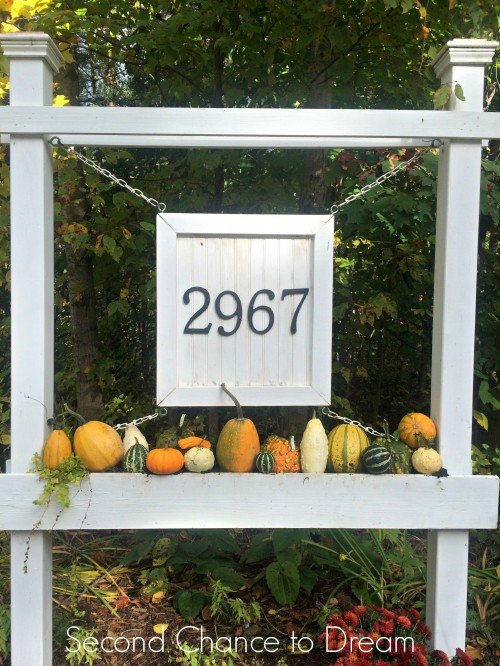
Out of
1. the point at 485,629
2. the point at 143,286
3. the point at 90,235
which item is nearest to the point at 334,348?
the point at 143,286

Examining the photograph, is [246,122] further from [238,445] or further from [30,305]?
[238,445]

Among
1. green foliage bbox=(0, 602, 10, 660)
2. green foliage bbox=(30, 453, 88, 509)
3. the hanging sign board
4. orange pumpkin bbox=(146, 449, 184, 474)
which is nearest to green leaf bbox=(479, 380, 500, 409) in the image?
the hanging sign board

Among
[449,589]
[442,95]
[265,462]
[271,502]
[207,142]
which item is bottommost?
[449,589]

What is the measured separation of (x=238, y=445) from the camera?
2314mm

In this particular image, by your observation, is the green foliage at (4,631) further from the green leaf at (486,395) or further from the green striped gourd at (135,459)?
the green leaf at (486,395)

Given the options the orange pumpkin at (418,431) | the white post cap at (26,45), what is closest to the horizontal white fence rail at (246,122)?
the white post cap at (26,45)

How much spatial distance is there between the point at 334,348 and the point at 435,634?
7.89 feet

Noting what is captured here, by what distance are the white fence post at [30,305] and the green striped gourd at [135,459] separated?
0.30 metres

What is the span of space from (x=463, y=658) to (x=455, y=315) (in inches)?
45.5

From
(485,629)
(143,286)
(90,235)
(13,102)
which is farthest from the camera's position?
(143,286)

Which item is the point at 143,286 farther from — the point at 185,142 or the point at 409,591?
the point at 409,591

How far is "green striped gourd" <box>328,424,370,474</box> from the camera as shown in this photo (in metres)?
2.35

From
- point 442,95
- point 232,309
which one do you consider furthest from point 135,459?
point 442,95

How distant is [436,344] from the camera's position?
2398mm
